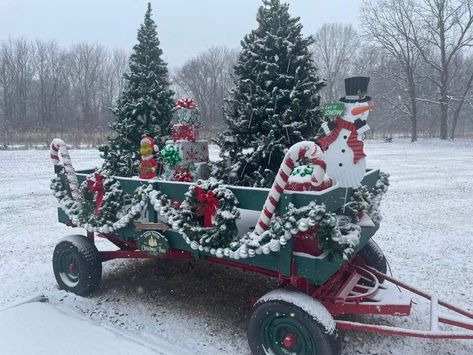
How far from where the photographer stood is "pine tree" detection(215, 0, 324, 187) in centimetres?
462

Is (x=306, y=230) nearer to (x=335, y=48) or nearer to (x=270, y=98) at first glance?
(x=270, y=98)

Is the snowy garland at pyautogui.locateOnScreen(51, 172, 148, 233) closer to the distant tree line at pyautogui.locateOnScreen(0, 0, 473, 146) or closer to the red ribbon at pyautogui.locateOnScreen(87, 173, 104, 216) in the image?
the red ribbon at pyautogui.locateOnScreen(87, 173, 104, 216)

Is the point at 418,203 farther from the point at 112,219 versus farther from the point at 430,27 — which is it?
the point at 430,27

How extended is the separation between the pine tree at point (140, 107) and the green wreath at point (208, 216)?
10.1 ft

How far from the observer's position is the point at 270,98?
4621 millimetres

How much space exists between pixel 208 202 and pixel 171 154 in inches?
61.4

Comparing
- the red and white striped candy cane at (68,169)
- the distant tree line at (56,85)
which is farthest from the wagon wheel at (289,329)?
the distant tree line at (56,85)

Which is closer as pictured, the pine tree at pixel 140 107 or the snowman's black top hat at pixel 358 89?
the snowman's black top hat at pixel 358 89

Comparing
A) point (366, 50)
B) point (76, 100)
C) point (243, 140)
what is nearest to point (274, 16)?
point (243, 140)

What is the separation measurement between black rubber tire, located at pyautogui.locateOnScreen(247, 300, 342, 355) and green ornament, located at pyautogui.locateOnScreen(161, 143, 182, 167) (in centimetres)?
228

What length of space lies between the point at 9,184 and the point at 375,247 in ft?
39.2

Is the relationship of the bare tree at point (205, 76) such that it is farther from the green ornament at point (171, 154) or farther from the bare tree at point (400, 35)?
the green ornament at point (171, 154)

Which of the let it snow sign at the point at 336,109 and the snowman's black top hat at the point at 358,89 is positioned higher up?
the snowman's black top hat at the point at 358,89

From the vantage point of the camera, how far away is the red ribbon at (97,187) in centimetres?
449
